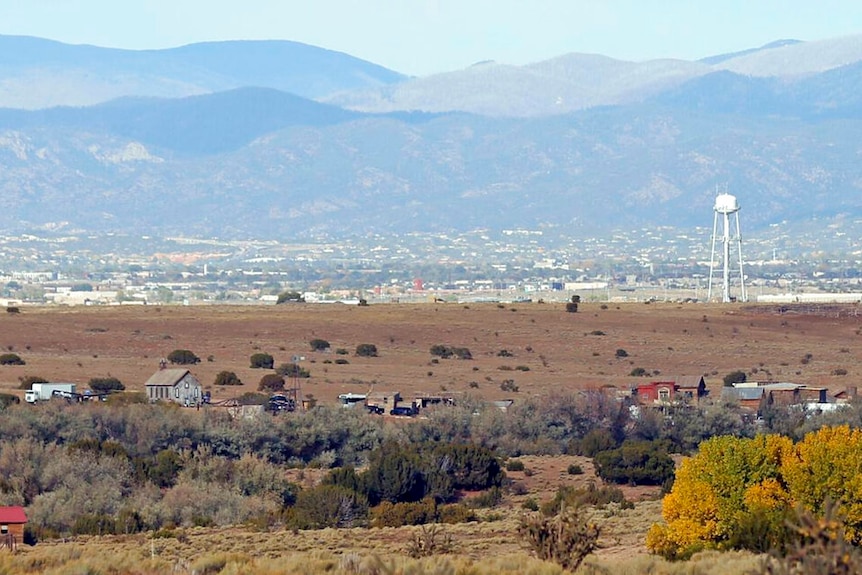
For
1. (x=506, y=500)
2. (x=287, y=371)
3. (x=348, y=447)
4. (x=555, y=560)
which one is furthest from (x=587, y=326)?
(x=555, y=560)

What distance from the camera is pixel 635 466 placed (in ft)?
142

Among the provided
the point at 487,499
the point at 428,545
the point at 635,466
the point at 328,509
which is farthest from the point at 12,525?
the point at 635,466

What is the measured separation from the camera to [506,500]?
3984 centimetres

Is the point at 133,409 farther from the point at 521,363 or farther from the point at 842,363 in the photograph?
the point at 842,363

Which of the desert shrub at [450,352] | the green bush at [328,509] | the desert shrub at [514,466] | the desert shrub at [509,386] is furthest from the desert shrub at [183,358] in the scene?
the green bush at [328,509]

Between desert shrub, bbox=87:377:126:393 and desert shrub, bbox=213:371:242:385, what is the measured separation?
352 cm

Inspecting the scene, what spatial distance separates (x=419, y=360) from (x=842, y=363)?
1633 cm

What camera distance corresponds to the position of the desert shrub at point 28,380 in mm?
57534

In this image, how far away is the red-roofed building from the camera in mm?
29984

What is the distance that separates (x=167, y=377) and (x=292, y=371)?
359 inches

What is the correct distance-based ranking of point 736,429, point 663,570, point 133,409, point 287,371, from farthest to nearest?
point 287,371 → point 736,429 → point 133,409 → point 663,570

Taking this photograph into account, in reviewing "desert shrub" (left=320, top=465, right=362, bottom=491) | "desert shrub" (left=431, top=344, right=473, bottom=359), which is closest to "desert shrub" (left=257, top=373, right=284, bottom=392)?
"desert shrub" (left=431, top=344, right=473, bottom=359)

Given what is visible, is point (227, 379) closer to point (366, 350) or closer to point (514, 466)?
point (366, 350)

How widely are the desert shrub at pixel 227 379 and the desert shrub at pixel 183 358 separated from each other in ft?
→ 17.0
